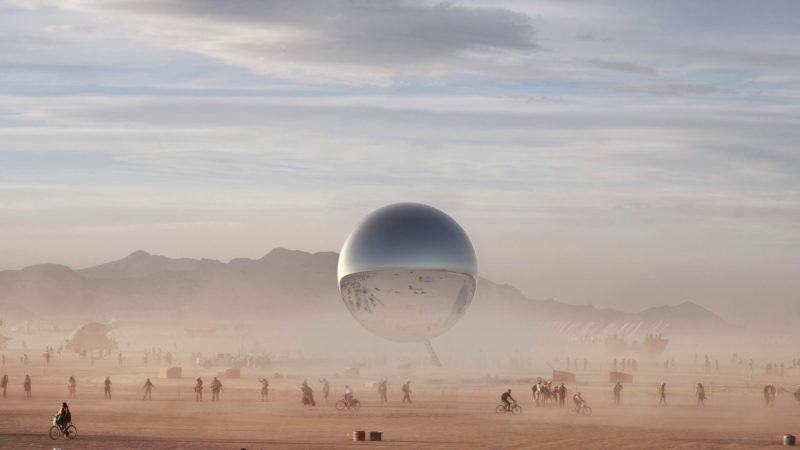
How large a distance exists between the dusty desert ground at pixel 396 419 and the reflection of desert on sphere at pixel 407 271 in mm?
4670

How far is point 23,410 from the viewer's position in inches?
2115

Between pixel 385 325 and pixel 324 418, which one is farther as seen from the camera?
pixel 385 325

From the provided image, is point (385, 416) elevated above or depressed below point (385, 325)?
below

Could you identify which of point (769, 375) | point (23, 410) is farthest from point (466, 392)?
point (769, 375)

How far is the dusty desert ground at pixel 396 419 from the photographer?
133ft

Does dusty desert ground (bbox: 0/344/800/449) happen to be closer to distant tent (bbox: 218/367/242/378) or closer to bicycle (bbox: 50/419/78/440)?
bicycle (bbox: 50/419/78/440)

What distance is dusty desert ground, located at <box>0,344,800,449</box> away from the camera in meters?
40.6

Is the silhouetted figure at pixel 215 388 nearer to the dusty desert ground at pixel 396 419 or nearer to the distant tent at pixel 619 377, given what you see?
the dusty desert ground at pixel 396 419

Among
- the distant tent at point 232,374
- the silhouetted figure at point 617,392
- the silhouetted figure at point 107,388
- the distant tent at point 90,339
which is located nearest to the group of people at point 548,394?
the silhouetted figure at point 617,392

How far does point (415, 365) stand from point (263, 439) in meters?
69.6

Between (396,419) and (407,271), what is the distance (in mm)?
7120

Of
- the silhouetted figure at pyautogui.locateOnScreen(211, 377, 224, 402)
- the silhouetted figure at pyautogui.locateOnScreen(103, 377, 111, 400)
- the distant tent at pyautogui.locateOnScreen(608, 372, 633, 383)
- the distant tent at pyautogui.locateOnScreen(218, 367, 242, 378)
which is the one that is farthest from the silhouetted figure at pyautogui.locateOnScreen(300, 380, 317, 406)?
the distant tent at pyautogui.locateOnScreen(608, 372, 633, 383)

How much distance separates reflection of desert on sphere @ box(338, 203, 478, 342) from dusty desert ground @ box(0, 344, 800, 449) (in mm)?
4670

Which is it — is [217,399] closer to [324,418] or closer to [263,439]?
[324,418]
